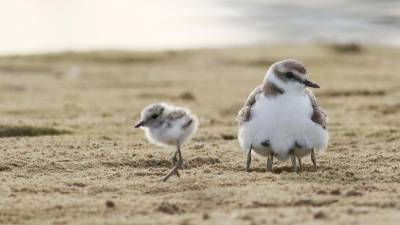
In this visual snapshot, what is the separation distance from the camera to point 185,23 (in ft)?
68.0

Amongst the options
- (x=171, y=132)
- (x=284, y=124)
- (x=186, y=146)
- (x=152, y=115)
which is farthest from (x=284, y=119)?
(x=186, y=146)

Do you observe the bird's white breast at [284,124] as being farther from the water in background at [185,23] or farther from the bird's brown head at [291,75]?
the water in background at [185,23]

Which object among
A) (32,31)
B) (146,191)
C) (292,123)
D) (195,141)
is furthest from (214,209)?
(32,31)

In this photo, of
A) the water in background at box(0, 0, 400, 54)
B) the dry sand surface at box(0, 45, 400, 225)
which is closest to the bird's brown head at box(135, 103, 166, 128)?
the dry sand surface at box(0, 45, 400, 225)

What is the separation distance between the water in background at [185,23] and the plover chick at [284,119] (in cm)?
999

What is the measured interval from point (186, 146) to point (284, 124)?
1.80m

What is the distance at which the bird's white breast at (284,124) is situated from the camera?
843 centimetres

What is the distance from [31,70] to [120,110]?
349 cm

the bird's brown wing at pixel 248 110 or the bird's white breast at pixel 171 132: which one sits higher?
the bird's brown wing at pixel 248 110

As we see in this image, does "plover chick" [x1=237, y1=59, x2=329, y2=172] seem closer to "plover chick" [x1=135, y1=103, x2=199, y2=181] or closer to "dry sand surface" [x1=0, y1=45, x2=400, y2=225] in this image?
"dry sand surface" [x1=0, y1=45, x2=400, y2=225]

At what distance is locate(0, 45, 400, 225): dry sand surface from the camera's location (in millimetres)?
7219

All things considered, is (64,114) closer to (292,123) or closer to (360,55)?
(292,123)

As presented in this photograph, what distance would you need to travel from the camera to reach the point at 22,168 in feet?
28.6

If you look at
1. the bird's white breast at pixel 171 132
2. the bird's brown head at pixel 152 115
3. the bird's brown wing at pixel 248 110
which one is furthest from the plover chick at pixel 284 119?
the bird's brown head at pixel 152 115
